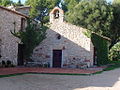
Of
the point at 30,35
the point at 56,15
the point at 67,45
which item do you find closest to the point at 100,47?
the point at 67,45

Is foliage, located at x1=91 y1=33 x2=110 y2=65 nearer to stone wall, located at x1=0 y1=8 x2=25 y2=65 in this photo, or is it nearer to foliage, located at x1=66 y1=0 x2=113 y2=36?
foliage, located at x1=66 y1=0 x2=113 y2=36

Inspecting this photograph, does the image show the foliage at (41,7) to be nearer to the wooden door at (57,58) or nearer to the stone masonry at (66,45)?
the stone masonry at (66,45)

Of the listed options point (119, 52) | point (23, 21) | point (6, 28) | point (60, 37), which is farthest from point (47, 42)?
point (119, 52)

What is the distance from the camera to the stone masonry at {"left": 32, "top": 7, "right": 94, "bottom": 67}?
25398mm

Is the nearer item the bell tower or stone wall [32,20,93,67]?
stone wall [32,20,93,67]

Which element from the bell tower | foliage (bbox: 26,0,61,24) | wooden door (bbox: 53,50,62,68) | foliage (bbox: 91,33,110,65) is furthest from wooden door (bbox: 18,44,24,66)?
foliage (bbox: 26,0,61,24)

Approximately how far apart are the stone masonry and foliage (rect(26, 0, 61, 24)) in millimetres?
21122

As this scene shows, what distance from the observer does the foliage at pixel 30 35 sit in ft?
78.6

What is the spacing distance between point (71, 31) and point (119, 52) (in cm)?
2113

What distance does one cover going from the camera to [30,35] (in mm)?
24078

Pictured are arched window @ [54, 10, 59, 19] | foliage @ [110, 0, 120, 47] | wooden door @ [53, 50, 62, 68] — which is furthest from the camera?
foliage @ [110, 0, 120, 47]

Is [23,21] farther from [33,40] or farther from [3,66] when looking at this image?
[3,66]

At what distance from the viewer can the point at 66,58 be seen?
2583 cm

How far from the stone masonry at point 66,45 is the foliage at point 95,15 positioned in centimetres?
987
